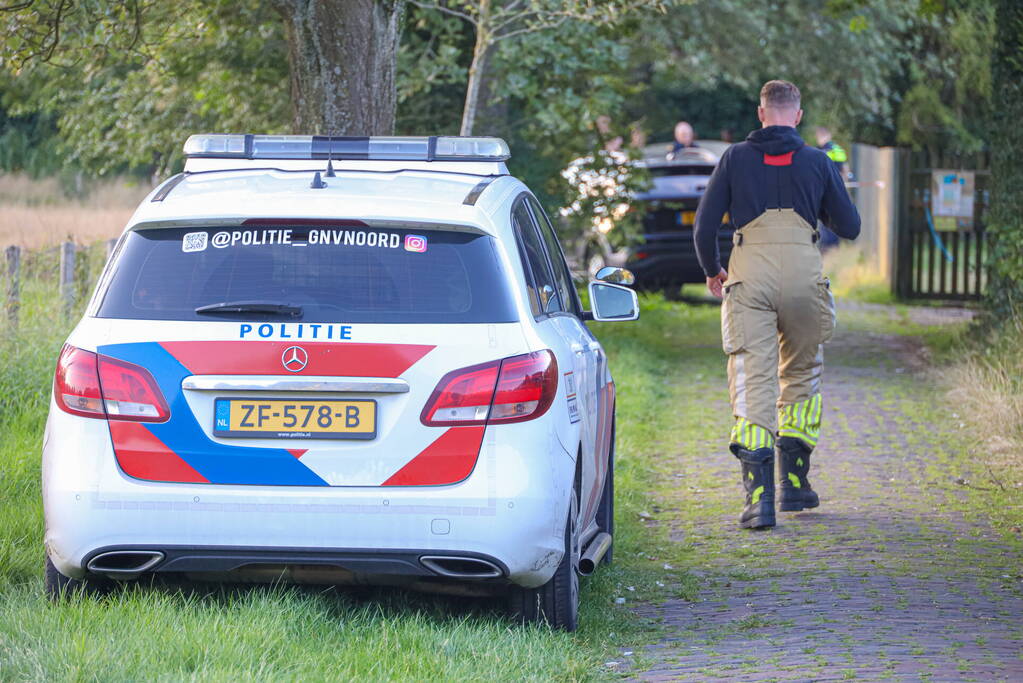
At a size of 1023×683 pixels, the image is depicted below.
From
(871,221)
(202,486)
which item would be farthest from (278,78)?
(871,221)

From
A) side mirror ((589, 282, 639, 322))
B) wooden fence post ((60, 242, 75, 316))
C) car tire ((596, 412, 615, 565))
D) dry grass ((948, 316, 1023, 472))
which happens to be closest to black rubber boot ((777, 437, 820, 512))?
car tire ((596, 412, 615, 565))

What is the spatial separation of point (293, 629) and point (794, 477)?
3.51m

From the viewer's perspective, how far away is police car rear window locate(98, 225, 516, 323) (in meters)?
4.95

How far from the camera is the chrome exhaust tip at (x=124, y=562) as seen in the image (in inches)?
192

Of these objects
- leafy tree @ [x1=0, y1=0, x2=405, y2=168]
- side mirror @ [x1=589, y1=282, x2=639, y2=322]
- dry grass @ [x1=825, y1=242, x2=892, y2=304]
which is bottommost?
dry grass @ [x1=825, y1=242, x2=892, y2=304]

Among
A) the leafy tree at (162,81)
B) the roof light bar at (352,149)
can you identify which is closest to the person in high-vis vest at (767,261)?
the roof light bar at (352,149)

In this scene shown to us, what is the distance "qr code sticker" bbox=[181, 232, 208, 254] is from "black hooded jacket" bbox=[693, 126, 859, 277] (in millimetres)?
3067

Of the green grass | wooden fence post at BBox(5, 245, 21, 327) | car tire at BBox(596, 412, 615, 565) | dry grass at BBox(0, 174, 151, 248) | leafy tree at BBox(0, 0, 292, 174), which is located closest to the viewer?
the green grass

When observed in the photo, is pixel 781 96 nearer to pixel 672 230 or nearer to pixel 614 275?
pixel 614 275

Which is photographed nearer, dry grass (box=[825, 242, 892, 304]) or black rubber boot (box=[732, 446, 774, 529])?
black rubber boot (box=[732, 446, 774, 529])

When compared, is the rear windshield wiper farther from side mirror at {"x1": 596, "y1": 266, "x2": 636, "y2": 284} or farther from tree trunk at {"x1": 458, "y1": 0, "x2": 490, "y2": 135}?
tree trunk at {"x1": 458, "y1": 0, "x2": 490, "y2": 135}

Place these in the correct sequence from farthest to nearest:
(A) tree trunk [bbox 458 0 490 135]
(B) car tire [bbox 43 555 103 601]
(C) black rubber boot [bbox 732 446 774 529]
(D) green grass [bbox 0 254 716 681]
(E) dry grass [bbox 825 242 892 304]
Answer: (E) dry grass [bbox 825 242 892 304] → (A) tree trunk [bbox 458 0 490 135] → (C) black rubber boot [bbox 732 446 774 529] → (B) car tire [bbox 43 555 103 601] → (D) green grass [bbox 0 254 716 681]

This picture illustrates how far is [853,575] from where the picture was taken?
21.3ft

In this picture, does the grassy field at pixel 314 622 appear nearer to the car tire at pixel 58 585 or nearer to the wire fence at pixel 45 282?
the car tire at pixel 58 585
